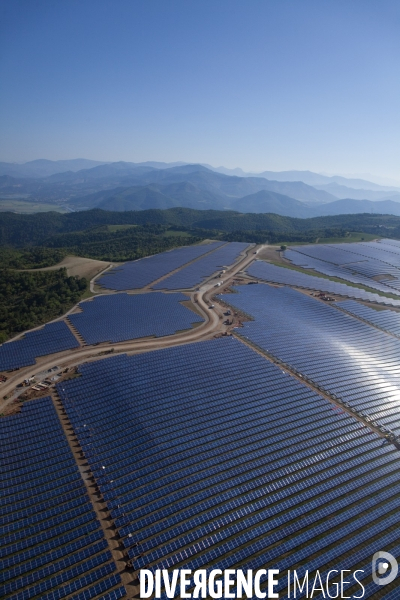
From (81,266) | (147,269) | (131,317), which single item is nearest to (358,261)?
(147,269)

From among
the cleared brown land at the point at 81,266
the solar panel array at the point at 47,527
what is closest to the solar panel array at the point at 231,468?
the solar panel array at the point at 47,527

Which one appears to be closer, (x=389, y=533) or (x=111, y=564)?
(x=111, y=564)

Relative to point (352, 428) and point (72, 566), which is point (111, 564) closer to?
point (72, 566)

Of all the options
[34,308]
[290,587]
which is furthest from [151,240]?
[290,587]

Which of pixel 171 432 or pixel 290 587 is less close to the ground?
pixel 171 432

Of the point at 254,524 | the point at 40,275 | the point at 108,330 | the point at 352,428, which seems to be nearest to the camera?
the point at 254,524

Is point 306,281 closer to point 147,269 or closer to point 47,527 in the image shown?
point 147,269
